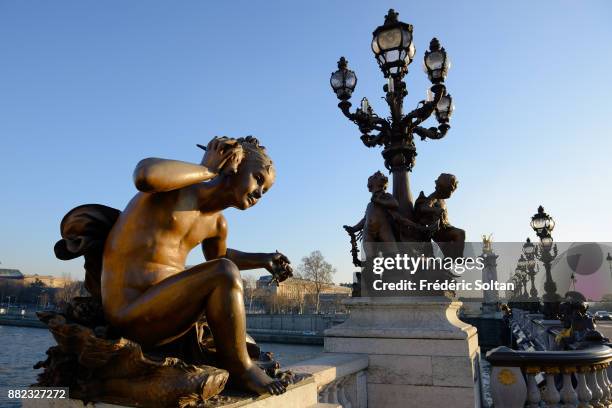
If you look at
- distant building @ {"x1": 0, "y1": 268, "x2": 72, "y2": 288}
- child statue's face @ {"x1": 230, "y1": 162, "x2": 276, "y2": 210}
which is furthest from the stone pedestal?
distant building @ {"x1": 0, "y1": 268, "x2": 72, "y2": 288}

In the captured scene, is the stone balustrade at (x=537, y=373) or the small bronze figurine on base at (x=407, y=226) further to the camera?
the small bronze figurine on base at (x=407, y=226)

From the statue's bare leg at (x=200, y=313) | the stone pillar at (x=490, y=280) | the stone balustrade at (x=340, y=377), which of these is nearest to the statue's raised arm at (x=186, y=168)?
the statue's bare leg at (x=200, y=313)

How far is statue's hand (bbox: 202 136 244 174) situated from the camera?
7.22 feet

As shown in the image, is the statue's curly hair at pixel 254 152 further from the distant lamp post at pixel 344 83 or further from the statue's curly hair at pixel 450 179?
the distant lamp post at pixel 344 83

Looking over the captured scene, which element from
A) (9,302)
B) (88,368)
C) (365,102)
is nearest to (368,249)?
(365,102)

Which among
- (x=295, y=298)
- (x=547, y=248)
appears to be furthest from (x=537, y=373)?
(x=295, y=298)

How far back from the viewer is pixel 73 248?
212 cm

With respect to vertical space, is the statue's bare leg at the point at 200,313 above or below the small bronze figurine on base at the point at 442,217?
below

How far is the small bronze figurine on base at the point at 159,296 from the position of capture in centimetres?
182

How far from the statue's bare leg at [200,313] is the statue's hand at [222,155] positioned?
0.46 metres

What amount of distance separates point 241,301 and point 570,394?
357cm

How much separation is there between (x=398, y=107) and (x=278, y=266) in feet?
14.8

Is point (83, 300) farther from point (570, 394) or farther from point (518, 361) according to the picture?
point (570, 394)

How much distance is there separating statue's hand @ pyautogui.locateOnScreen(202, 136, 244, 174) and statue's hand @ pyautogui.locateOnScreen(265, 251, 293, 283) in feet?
2.25
